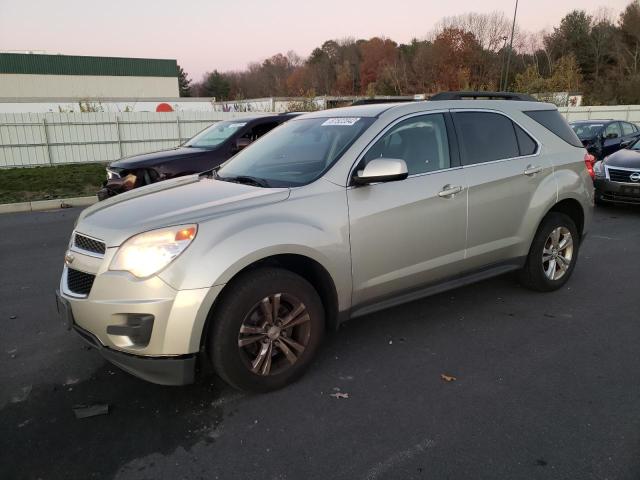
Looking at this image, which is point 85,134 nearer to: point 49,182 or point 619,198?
point 49,182

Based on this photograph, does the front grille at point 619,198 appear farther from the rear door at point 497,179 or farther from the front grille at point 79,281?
the front grille at point 79,281

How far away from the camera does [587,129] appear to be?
555 inches

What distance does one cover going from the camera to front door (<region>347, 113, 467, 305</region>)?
11.1ft

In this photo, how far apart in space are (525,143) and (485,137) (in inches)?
20.5

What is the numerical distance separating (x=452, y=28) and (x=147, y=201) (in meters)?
64.4

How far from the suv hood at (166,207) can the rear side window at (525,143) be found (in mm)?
2364

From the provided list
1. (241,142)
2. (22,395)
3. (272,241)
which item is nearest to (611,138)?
(241,142)

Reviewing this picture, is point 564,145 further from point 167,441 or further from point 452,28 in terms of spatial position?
point 452,28

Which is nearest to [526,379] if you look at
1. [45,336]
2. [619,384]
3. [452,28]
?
[619,384]

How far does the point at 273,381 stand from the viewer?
3.15 m

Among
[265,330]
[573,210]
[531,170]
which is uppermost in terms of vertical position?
[531,170]

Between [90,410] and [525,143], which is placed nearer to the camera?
[90,410]

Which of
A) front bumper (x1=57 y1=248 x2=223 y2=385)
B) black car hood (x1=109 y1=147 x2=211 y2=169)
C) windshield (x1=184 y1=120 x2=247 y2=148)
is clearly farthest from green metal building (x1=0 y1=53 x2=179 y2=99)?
front bumper (x1=57 y1=248 x2=223 y2=385)

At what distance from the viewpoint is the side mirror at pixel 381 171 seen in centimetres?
325
